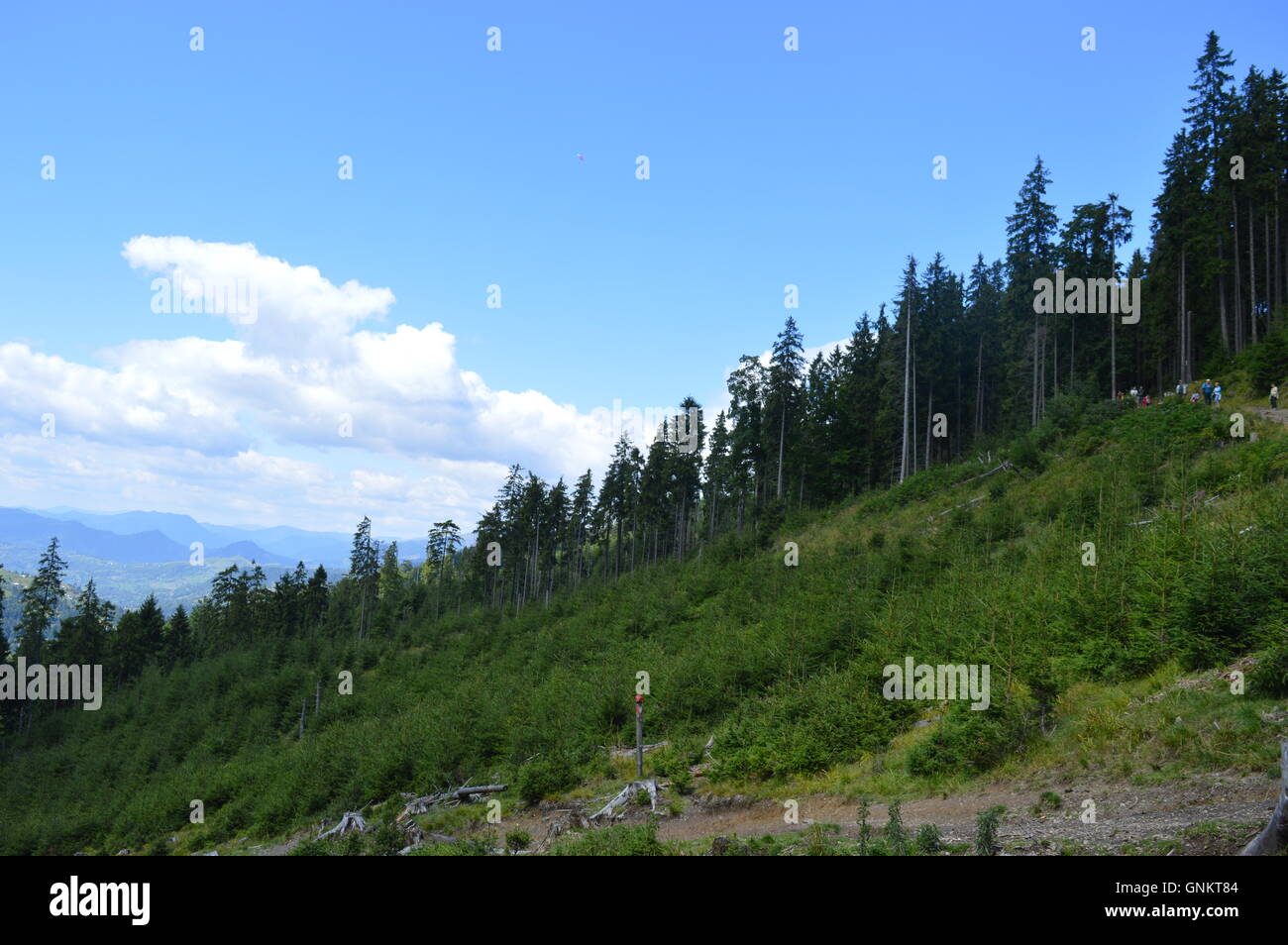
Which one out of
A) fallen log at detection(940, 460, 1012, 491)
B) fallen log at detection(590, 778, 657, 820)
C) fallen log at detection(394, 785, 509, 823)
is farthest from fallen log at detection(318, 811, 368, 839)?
fallen log at detection(940, 460, 1012, 491)

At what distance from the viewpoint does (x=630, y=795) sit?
16469 mm

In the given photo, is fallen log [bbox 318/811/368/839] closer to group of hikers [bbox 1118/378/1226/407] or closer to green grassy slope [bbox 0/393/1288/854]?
green grassy slope [bbox 0/393/1288/854]

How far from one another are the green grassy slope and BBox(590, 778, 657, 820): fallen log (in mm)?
1768

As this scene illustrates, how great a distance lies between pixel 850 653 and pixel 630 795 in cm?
740

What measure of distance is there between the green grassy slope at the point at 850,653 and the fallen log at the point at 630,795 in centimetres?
177

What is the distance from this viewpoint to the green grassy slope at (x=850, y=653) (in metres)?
12.5

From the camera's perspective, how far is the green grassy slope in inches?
492

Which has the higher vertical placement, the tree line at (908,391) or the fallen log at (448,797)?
the tree line at (908,391)

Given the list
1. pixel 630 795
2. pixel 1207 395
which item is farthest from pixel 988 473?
pixel 630 795

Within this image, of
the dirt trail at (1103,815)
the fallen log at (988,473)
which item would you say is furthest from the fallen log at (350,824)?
the fallen log at (988,473)

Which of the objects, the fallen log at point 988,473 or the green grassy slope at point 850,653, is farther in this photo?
the fallen log at point 988,473

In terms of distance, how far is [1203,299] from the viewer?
48875 millimetres

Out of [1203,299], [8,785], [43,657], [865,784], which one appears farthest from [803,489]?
[43,657]

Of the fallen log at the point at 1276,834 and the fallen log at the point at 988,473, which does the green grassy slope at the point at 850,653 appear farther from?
the fallen log at the point at 1276,834
